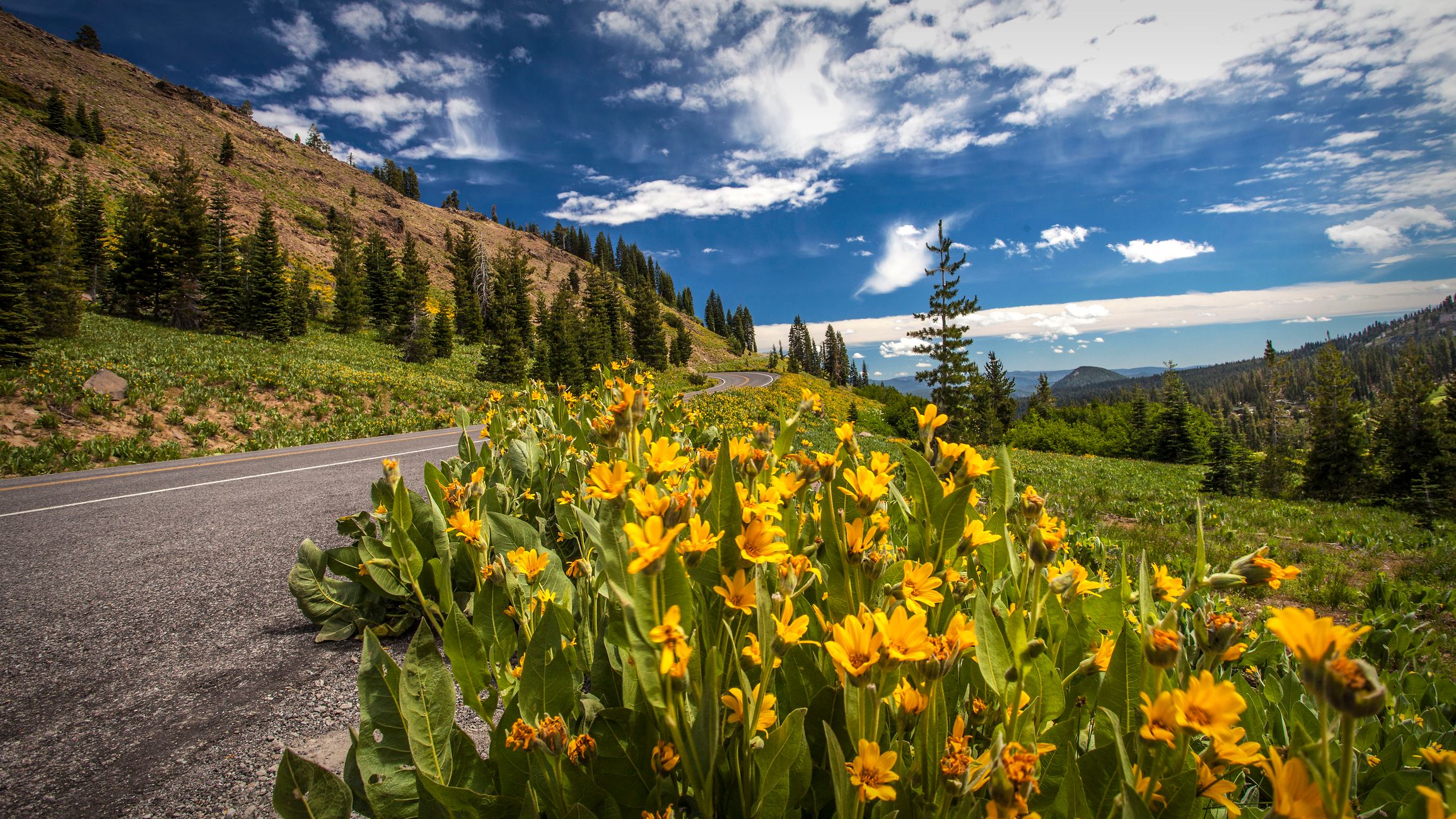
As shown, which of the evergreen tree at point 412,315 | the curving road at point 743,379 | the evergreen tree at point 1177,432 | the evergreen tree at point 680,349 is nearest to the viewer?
the evergreen tree at point 412,315

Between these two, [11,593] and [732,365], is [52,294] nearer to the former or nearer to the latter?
[11,593]

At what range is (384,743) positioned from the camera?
103 cm

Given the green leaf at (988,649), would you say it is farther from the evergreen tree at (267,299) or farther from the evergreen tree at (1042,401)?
the evergreen tree at (1042,401)

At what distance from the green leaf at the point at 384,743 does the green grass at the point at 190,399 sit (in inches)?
494

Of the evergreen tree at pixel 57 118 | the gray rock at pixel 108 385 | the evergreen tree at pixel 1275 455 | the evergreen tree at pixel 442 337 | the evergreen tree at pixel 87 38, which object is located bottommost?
the evergreen tree at pixel 1275 455

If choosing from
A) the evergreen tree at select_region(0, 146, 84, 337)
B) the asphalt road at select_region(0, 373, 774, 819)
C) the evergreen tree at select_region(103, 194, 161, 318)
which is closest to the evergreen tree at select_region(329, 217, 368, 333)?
the evergreen tree at select_region(103, 194, 161, 318)

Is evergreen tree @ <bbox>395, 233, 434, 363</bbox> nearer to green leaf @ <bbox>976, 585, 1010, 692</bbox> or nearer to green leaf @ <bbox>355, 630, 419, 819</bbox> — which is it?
green leaf @ <bbox>355, 630, 419, 819</bbox>

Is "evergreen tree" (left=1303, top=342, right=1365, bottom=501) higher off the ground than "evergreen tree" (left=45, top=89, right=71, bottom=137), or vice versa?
"evergreen tree" (left=45, top=89, right=71, bottom=137)

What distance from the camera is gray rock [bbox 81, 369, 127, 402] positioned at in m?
11.3

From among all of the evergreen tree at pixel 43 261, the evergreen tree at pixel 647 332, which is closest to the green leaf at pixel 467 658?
the evergreen tree at pixel 43 261

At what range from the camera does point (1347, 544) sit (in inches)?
276

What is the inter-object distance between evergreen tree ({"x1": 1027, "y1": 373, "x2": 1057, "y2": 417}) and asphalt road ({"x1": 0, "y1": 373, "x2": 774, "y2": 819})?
58479mm

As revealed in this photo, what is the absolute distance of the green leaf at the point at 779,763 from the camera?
86 cm

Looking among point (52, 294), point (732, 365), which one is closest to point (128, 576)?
point (52, 294)
